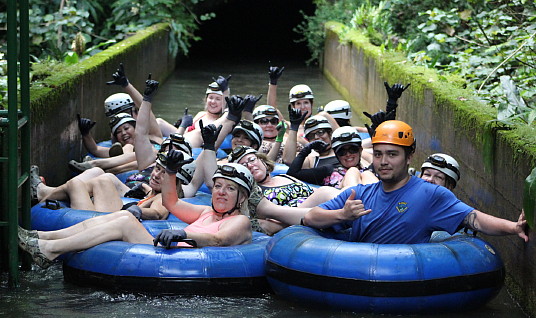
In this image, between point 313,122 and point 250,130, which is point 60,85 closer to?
point 250,130

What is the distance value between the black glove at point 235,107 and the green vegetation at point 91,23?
392 centimetres

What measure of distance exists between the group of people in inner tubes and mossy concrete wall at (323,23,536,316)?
1.18ft

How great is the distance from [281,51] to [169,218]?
22.7 metres

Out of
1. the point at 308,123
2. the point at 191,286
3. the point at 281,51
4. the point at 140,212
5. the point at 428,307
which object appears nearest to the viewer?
the point at 428,307

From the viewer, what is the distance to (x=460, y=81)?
36.3ft

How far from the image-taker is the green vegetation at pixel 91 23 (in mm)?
16250

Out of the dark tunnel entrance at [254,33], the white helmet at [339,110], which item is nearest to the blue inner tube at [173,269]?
the white helmet at [339,110]

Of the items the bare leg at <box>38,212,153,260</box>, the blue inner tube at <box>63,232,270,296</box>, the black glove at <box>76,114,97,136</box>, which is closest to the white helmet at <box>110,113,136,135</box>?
the black glove at <box>76,114,97,136</box>

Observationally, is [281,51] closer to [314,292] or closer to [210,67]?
[210,67]

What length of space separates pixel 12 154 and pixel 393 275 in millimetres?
2906

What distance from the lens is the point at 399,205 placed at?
6348mm

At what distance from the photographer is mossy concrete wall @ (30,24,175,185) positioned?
351 inches

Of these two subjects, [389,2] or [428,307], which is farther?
[389,2]

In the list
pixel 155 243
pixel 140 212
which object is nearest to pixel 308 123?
pixel 140 212
